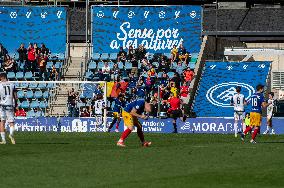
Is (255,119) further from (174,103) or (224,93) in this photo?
(224,93)

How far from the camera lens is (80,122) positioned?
170 feet

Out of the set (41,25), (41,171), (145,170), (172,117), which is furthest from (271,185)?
(41,25)

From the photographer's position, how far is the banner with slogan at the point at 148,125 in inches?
1975

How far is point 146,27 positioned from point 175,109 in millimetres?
13061

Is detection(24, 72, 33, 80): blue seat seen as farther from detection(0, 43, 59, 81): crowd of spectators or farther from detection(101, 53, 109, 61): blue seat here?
detection(101, 53, 109, 61): blue seat

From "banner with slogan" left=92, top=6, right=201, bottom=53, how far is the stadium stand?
3.56m

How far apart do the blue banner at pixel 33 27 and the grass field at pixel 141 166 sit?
31615 mm

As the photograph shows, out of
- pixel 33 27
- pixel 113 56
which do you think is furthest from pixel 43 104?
pixel 33 27

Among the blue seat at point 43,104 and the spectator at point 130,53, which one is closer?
the blue seat at point 43,104

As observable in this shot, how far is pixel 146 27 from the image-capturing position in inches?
2434

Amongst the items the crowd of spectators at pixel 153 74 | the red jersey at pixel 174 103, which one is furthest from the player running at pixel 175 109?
the crowd of spectators at pixel 153 74

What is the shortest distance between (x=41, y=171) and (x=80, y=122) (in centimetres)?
3110

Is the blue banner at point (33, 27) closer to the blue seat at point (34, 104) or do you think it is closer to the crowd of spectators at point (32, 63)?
the crowd of spectators at point (32, 63)

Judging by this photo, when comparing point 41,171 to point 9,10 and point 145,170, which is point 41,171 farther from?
point 9,10
